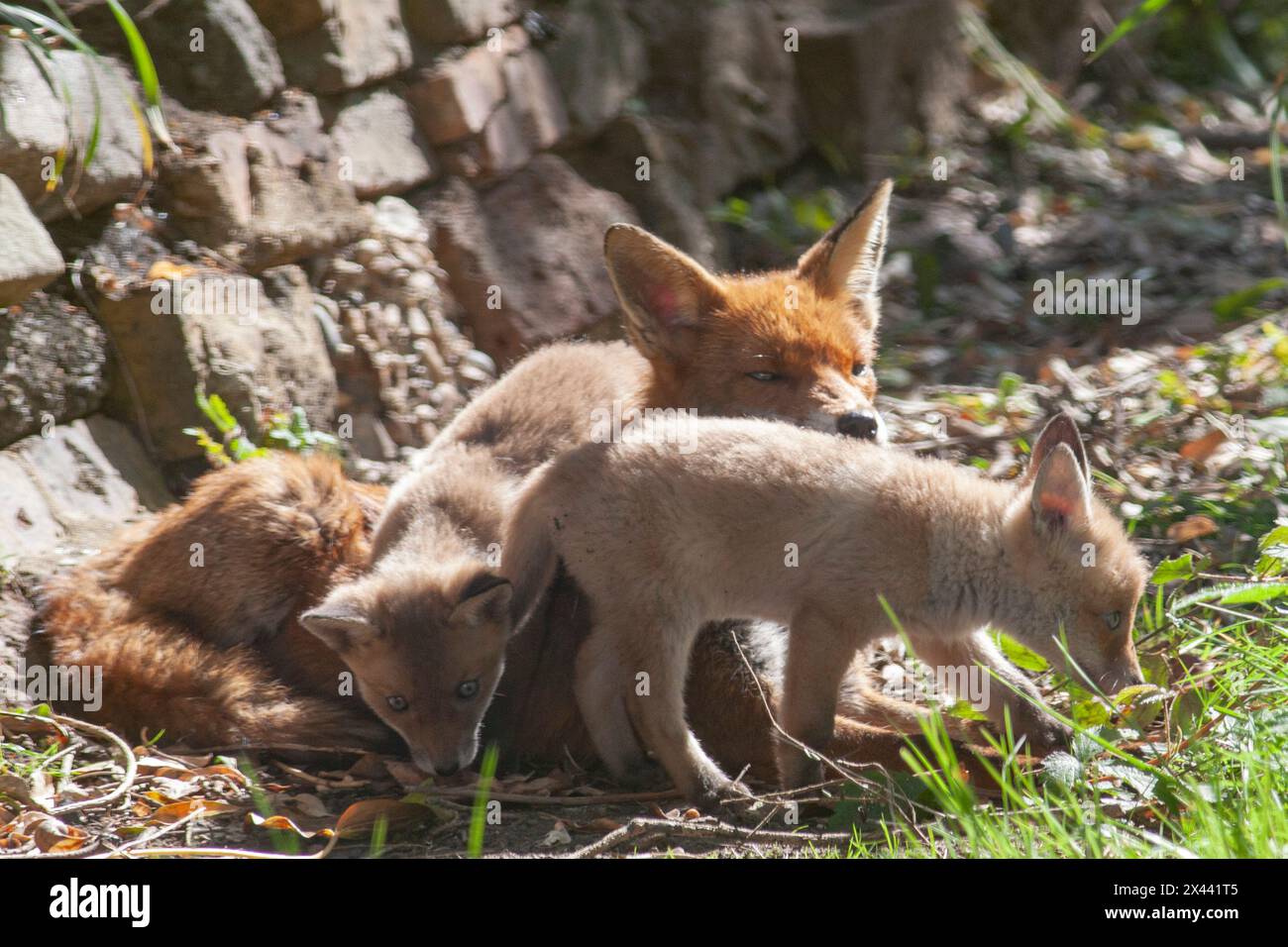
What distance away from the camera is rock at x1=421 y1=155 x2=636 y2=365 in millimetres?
7047

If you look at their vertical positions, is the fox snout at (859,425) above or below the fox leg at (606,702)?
above

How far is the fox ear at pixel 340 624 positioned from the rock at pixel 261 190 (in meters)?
2.25

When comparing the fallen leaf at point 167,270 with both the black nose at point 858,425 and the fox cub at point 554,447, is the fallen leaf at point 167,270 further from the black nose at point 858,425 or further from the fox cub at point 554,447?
the black nose at point 858,425

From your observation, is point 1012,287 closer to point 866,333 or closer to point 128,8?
point 866,333

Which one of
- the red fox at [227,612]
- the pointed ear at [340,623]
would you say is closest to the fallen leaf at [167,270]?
the red fox at [227,612]

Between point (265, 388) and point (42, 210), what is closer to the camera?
point (42, 210)

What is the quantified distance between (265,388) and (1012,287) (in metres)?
5.02

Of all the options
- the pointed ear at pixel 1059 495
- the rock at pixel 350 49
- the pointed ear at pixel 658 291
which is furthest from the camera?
the rock at pixel 350 49

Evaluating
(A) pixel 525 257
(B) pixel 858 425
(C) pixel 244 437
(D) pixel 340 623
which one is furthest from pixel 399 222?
(B) pixel 858 425

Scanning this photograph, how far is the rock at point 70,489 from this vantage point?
4.91m

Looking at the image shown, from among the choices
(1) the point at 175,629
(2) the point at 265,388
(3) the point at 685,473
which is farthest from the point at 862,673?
(2) the point at 265,388

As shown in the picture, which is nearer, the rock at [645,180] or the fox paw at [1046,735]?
the fox paw at [1046,735]

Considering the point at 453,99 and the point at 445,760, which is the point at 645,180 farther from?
the point at 445,760

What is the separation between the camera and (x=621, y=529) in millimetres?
4078
